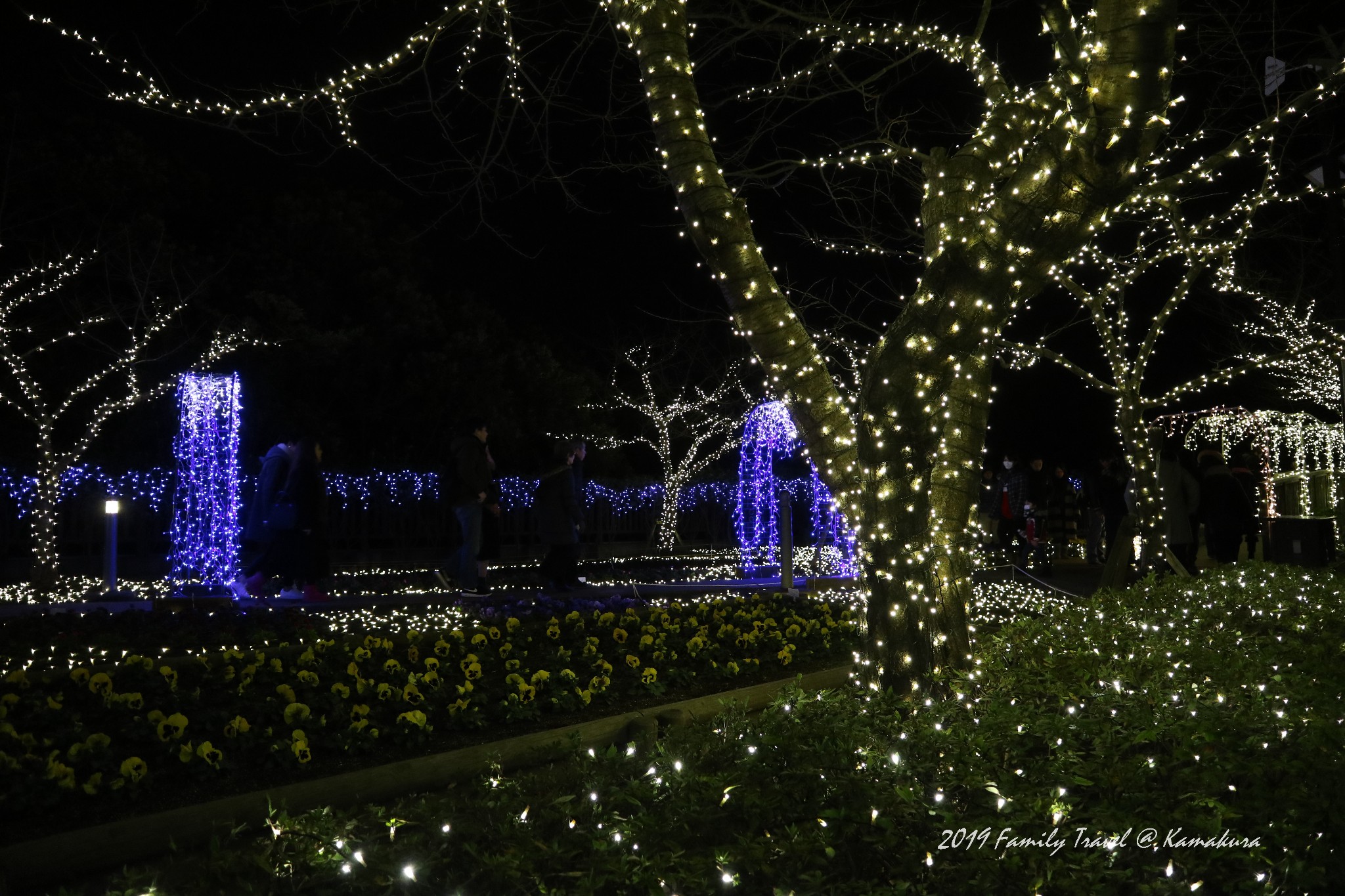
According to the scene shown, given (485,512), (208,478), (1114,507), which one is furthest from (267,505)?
(1114,507)

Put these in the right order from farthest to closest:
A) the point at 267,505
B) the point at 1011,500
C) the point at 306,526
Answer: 1. the point at 1011,500
2. the point at 267,505
3. the point at 306,526

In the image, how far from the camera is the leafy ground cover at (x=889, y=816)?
299 centimetres

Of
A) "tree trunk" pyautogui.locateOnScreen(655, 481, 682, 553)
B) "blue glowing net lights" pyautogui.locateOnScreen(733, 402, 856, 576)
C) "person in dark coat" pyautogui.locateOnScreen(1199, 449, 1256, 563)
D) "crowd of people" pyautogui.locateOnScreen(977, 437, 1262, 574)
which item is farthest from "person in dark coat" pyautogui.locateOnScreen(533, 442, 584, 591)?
"tree trunk" pyautogui.locateOnScreen(655, 481, 682, 553)

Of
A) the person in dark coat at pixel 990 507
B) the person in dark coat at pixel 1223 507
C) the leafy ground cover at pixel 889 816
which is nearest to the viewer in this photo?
the leafy ground cover at pixel 889 816

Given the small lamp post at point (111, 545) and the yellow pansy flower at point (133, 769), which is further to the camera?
the small lamp post at point (111, 545)

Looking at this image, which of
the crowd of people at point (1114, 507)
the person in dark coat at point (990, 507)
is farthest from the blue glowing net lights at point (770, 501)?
the crowd of people at point (1114, 507)

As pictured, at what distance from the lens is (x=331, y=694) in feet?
19.5

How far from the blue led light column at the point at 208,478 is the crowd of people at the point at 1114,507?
10116 mm

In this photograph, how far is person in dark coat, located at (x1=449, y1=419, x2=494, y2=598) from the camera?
40.3 feet

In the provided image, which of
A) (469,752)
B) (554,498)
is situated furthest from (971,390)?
(554,498)

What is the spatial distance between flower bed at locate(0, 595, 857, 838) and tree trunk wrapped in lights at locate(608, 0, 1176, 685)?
2.08 metres

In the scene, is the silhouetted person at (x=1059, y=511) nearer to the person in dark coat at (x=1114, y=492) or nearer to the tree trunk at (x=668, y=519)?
the person in dark coat at (x=1114, y=492)

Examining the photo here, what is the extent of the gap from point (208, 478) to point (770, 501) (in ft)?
32.3

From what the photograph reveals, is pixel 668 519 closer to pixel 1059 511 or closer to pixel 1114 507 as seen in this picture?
pixel 1059 511
